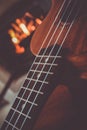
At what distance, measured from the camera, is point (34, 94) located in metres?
1.14

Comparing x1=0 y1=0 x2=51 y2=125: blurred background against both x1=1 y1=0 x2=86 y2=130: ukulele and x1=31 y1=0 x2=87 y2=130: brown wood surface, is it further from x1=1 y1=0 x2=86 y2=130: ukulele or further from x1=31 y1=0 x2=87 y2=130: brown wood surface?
x1=31 y1=0 x2=87 y2=130: brown wood surface

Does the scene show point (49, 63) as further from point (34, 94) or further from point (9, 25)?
point (9, 25)

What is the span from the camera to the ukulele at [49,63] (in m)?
1.11

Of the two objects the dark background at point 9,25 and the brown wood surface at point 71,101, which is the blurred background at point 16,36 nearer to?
the dark background at point 9,25

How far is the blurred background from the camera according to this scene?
7.99 ft

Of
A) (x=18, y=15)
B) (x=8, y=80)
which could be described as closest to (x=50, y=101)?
(x=8, y=80)

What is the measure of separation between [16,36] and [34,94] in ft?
5.30

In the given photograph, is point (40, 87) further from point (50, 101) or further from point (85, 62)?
point (85, 62)

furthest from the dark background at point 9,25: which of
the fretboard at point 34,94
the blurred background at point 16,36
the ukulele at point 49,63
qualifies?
the fretboard at point 34,94

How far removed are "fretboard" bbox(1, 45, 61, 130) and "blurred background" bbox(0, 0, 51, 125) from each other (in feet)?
3.41

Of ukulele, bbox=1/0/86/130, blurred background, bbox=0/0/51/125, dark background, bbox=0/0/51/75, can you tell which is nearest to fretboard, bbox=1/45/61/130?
ukulele, bbox=1/0/86/130

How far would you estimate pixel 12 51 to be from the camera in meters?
2.73

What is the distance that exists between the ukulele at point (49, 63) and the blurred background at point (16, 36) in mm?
955

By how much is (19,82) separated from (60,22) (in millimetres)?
997
